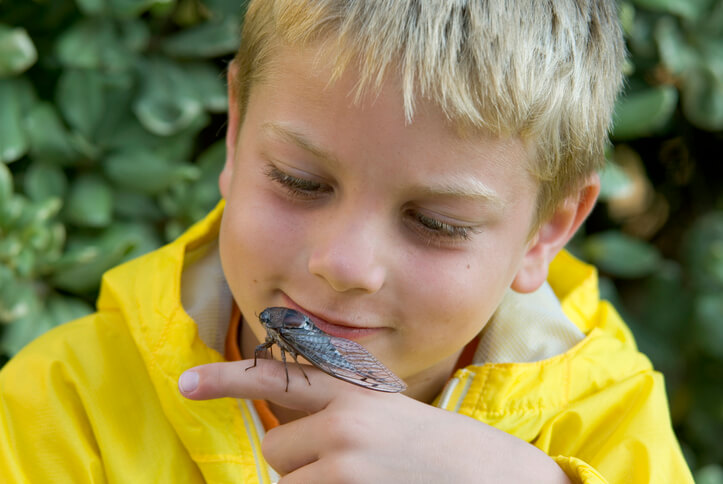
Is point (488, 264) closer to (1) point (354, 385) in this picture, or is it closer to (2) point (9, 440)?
(1) point (354, 385)

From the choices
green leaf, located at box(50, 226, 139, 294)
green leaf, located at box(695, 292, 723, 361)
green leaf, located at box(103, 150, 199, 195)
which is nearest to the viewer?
green leaf, located at box(50, 226, 139, 294)

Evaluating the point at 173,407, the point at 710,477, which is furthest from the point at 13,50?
the point at 710,477

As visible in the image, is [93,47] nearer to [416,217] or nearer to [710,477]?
[416,217]

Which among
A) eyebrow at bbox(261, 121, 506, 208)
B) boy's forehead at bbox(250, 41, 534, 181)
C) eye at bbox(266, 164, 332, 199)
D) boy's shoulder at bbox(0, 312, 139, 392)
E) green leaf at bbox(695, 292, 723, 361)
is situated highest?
boy's forehead at bbox(250, 41, 534, 181)

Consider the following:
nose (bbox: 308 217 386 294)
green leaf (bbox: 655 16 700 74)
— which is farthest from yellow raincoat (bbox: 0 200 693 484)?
green leaf (bbox: 655 16 700 74)

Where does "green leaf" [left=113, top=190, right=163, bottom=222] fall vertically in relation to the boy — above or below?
below

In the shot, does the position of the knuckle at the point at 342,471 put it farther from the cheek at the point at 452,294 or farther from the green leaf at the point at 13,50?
the green leaf at the point at 13,50

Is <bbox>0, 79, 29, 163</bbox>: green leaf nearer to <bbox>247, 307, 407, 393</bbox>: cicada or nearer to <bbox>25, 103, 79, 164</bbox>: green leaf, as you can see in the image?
<bbox>25, 103, 79, 164</bbox>: green leaf

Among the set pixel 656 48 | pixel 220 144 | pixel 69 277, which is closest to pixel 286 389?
pixel 69 277
